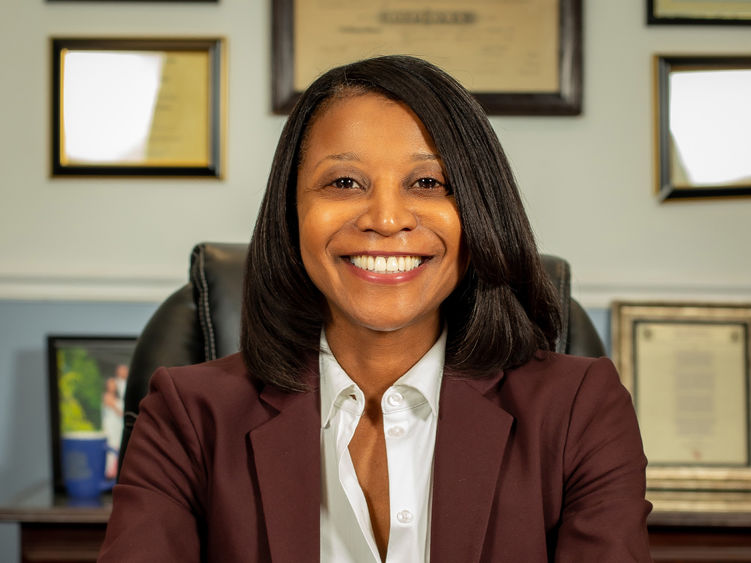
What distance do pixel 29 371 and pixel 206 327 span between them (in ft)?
2.95

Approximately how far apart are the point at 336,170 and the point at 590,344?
2.06ft

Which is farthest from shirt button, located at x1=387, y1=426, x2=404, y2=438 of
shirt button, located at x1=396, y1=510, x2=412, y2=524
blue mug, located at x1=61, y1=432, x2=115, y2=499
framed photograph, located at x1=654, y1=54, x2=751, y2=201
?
framed photograph, located at x1=654, y1=54, x2=751, y2=201

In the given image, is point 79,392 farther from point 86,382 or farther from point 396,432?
point 396,432

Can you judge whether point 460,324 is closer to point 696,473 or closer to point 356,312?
point 356,312

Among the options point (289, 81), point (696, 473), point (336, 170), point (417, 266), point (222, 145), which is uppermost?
point (289, 81)

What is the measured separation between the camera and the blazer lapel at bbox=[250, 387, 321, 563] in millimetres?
1150

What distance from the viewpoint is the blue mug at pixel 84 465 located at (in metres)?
2.04

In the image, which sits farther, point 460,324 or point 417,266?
point 460,324


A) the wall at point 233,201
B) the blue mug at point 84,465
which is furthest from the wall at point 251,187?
the blue mug at point 84,465

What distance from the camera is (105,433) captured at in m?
2.20

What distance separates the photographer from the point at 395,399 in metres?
1.27

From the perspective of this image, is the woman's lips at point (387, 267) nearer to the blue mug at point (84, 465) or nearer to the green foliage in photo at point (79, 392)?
the blue mug at point (84, 465)

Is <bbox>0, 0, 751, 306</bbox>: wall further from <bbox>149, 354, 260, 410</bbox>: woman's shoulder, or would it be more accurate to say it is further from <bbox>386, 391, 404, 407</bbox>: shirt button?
<bbox>386, 391, 404, 407</bbox>: shirt button

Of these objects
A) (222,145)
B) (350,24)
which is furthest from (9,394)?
(350,24)
